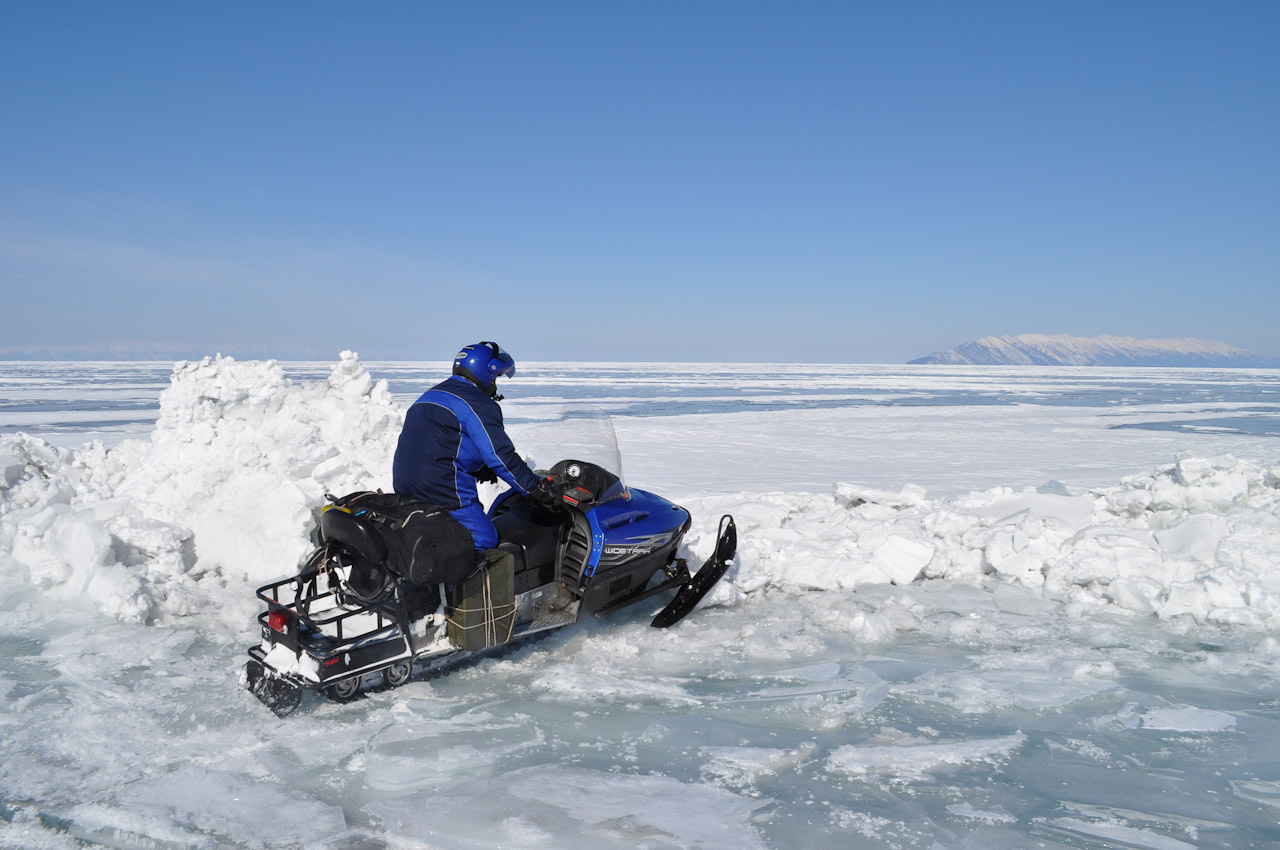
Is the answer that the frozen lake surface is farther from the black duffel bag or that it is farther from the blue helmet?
the blue helmet

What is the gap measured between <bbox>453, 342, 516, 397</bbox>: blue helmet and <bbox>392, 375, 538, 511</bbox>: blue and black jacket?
0.08m

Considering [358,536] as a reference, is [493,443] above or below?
above

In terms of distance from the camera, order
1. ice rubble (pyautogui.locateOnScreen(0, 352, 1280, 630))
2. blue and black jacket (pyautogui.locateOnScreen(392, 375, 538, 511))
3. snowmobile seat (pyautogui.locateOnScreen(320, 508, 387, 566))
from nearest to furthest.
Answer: snowmobile seat (pyautogui.locateOnScreen(320, 508, 387, 566))
blue and black jacket (pyautogui.locateOnScreen(392, 375, 538, 511))
ice rubble (pyautogui.locateOnScreen(0, 352, 1280, 630))

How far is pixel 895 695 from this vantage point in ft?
12.0

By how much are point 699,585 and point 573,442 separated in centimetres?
117

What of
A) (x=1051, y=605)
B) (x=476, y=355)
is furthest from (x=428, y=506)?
(x=1051, y=605)

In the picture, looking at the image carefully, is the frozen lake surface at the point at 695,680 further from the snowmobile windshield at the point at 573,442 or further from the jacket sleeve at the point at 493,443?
the jacket sleeve at the point at 493,443

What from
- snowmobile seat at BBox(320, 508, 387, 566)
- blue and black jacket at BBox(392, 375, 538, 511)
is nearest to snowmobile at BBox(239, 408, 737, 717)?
snowmobile seat at BBox(320, 508, 387, 566)

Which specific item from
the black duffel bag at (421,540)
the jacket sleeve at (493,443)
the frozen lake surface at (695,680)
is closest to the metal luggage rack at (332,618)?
the black duffel bag at (421,540)

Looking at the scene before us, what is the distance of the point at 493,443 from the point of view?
3557 mm

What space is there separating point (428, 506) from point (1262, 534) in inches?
209

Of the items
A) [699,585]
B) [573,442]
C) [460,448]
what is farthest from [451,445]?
[699,585]

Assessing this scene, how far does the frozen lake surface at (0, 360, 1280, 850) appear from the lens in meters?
2.65

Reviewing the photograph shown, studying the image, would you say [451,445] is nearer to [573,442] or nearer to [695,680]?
[573,442]
